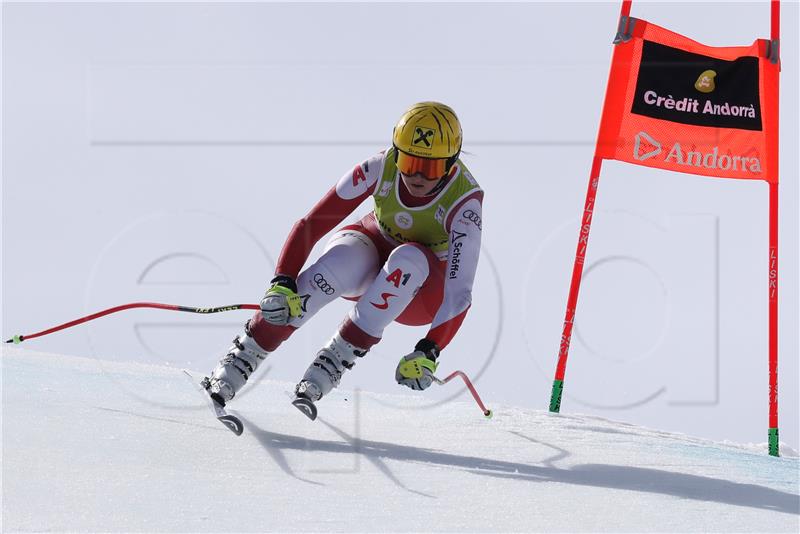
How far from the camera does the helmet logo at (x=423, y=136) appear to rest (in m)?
4.96

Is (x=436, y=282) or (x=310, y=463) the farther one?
(x=436, y=282)

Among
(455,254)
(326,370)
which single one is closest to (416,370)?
(326,370)

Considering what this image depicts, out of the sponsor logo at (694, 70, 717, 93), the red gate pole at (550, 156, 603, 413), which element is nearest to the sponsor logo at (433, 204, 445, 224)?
the red gate pole at (550, 156, 603, 413)

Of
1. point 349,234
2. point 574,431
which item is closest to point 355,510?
point 349,234

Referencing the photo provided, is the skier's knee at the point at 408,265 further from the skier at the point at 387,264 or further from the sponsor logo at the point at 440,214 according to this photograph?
the sponsor logo at the point at 440,214

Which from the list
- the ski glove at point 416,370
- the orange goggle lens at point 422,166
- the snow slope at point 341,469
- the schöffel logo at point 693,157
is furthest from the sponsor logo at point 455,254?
the schöffel logo at point 693,157

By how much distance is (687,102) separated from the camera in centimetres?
723

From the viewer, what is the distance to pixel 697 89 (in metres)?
7.22

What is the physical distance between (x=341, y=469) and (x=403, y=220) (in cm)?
153

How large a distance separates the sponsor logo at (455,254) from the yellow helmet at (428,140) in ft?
1.09

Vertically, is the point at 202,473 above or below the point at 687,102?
below

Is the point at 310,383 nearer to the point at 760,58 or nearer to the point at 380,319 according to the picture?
the point at 380,319

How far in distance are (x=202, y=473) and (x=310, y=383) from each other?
0.99m

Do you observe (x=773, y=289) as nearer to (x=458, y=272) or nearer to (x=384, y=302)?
(x=458, y=272)
